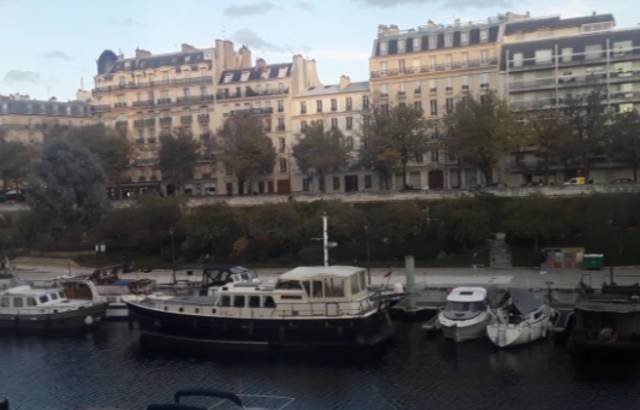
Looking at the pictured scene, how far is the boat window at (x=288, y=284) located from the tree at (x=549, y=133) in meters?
30.1

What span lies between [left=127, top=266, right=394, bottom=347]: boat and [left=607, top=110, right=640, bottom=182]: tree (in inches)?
1110

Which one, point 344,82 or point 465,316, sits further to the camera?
point 344,82

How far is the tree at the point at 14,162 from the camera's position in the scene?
6775 centimetres

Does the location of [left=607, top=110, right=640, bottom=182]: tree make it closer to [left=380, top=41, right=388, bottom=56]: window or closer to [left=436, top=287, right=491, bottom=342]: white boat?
[left=380, top=41, right=388, bottom=56]: window

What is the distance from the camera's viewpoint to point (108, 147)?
66.8 m

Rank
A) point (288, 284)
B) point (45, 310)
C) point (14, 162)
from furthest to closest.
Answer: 1. point (14, 162)
2. point (45, 310)
3. point (288, 284)

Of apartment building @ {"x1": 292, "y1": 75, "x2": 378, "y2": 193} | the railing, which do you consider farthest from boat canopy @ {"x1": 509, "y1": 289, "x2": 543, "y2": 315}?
the railing

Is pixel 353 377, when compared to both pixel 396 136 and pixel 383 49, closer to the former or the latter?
pixel 396 136

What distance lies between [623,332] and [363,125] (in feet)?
124

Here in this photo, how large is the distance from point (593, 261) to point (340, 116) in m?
33.9

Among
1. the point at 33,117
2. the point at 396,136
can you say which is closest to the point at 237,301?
the point at 396,136

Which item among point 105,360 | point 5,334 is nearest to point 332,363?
point 105,360

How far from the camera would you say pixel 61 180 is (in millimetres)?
56156

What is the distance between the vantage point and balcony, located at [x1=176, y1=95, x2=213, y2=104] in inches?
2906
